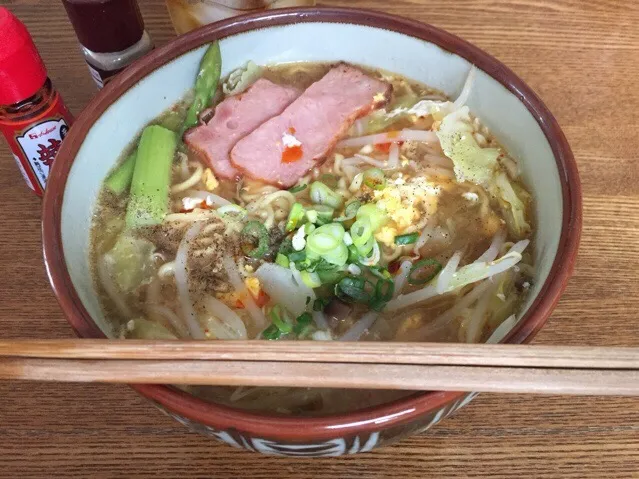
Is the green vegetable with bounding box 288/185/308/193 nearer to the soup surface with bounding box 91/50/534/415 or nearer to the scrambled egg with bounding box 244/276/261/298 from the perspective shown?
the soup surface with bounding box 91/50/534/415

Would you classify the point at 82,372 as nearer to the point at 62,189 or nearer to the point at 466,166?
the point at 62,189

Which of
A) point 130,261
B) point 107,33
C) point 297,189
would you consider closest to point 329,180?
point 297,189

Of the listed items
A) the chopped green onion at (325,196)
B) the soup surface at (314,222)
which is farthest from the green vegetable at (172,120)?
the chopped green onion at (325,196)

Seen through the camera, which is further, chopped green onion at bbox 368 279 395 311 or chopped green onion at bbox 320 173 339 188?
chopped green onion at bbox 320 173 339 188

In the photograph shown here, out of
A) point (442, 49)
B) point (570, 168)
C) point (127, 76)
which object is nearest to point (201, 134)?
point (127, 76)

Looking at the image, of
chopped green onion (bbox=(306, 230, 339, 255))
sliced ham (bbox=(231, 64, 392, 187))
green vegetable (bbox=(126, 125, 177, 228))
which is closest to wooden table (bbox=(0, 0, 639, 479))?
green vegetable (bbox=(126, 125, 177, 228))

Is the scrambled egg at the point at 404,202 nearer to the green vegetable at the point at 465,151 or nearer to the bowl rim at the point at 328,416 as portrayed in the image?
the green vegetable at the point at 465,151

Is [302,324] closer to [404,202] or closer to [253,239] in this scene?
[253,239]
